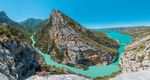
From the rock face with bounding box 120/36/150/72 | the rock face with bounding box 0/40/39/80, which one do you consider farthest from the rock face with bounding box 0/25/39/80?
the rock face with bounding box 120/36/150/72

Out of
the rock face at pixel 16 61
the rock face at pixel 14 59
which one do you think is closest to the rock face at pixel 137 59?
the rock face at pixel 14 59

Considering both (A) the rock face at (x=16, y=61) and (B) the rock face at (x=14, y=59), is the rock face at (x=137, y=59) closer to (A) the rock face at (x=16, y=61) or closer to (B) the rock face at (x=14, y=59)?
(B) the rock face at (x=14, y=59)

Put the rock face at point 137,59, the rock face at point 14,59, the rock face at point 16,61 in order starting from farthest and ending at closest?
the rock face at point 16,61
the rock face at point 14,59
the rock face at point 137,59

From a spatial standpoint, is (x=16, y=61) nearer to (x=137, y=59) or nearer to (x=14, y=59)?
(x=14, y=59)

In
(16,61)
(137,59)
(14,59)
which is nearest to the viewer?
(137,59)

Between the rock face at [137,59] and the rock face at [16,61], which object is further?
the rock face at [16,61]

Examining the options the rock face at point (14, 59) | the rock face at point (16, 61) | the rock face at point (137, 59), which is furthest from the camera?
the rock face at point (16, 61)

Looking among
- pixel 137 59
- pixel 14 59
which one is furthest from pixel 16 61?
pixel 137 59

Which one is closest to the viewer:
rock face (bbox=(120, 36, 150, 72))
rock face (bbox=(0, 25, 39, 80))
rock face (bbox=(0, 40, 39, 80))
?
rock face (bbox=(120, 36, 150, 72))

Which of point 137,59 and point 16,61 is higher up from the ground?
point 16,61

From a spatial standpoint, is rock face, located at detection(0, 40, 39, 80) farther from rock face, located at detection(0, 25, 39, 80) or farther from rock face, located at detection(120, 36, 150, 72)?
rock face, located at detection(120, 36, 150, 72)

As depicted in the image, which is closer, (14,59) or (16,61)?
(14,59)

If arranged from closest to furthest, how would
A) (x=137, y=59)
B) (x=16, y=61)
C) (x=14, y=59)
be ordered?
1. (x=137, y=59)
2. (x=14, y=59)
3. (x=16, y=61)
